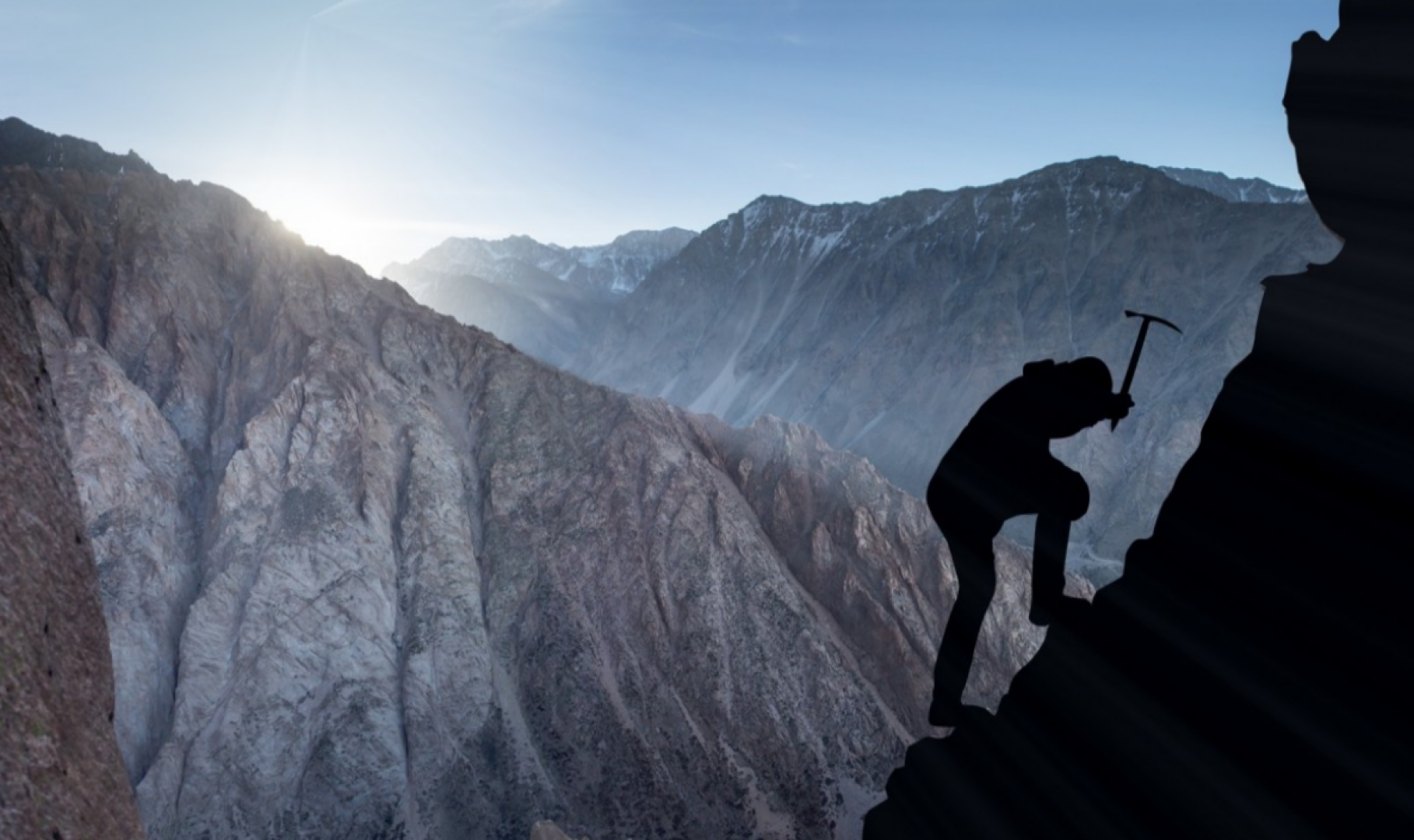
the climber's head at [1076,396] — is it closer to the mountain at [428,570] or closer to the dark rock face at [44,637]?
the dark rock face at [44,637]

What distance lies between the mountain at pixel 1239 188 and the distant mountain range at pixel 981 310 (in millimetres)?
917

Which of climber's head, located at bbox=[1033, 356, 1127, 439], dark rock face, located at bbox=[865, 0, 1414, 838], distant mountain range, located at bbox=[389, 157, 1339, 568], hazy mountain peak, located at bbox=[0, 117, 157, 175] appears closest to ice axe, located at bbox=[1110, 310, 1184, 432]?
climber's head, located at bbox=[1033, 356, 1127, 439]

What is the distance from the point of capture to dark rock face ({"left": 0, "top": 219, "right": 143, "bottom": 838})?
27.5ft

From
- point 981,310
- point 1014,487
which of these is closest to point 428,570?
point 1014,487

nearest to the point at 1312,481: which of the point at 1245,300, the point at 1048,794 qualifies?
the point at 1048,794

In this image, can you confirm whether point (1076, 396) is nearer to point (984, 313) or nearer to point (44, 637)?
point (44, 637)

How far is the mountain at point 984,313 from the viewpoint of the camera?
92.6 m

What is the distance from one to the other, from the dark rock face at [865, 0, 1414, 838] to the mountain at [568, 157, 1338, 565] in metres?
81.5

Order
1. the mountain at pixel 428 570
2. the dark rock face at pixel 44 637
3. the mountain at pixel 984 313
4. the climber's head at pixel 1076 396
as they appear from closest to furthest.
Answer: the climber's head at pixel 1076 396 → the dark rock face at pixel 44 637 → the mountain at pixel 428 570 → the mountain at pixel 984 313

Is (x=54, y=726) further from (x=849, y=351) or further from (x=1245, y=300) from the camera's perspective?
(x=849, y=351)

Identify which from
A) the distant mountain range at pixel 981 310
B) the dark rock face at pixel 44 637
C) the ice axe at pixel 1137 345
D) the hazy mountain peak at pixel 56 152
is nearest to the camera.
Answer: the ice axe at pixel 1137 345

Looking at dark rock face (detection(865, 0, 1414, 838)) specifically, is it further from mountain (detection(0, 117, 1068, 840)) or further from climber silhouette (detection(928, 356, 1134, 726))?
mountain (detection(0, 117, 1068, 840))

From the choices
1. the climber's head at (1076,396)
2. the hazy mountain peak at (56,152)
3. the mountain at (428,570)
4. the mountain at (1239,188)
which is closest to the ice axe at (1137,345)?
the climber's head at (1076,396)

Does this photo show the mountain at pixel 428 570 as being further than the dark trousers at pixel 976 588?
Yes
